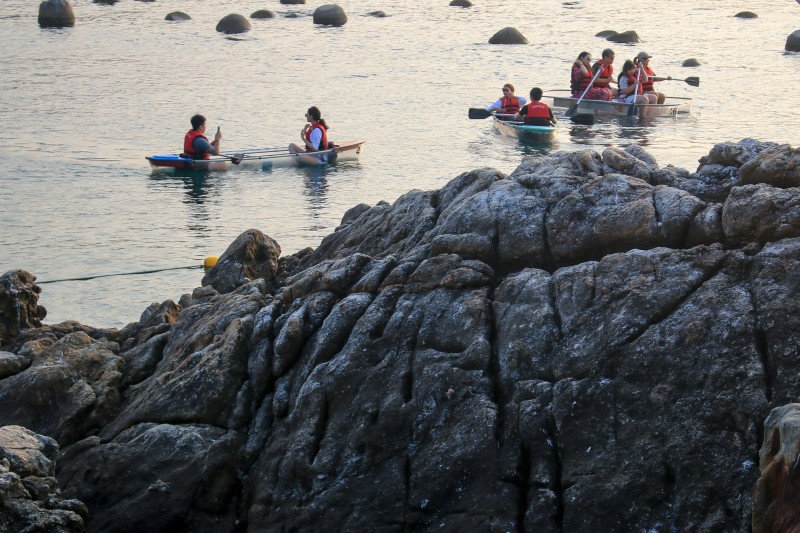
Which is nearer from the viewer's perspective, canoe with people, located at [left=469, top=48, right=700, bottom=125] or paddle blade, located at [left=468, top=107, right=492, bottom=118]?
paddle blade, located at [left=468, top=107, right=492, bottom=118]

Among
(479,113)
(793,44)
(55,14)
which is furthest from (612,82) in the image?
(55,14)

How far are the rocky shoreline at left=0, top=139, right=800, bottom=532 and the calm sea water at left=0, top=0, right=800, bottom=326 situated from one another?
17.4ft

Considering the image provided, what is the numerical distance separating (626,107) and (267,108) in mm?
8034

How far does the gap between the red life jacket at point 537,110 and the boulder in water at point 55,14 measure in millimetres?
22499

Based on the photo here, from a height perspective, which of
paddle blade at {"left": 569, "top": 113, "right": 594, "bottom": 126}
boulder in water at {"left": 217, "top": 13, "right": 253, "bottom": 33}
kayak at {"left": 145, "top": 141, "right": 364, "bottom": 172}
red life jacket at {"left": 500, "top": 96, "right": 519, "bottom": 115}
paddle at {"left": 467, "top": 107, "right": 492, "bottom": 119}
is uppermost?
boulder in water at {"left": 217, "top": 13, "right": 253, "bottom": 33}

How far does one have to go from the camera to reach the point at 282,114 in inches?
1109

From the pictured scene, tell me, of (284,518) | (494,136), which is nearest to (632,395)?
(284,518)

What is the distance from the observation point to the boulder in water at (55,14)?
42094 millimetres

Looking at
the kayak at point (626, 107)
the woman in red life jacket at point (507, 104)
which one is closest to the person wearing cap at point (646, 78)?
the kayak at point (626, 107)

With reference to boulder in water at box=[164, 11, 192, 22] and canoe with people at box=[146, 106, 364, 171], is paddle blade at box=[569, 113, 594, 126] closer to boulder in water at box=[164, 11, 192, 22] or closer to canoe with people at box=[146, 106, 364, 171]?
canoe with people at box=[146, 106, 364, 171]

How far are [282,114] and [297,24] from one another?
16505mm

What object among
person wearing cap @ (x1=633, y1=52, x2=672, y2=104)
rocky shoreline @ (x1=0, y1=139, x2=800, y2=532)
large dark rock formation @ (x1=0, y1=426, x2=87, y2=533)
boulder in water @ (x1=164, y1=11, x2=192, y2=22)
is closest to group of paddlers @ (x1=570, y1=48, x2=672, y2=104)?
person wearing cap @ (x1=633, y1=52, x2=672, y2=104)

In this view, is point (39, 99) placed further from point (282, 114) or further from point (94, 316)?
point (94, 316)

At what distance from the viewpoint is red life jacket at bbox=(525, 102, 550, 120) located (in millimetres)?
25016
